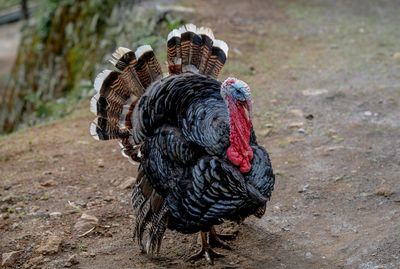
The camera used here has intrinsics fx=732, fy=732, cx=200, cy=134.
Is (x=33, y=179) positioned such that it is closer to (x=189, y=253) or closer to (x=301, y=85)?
(x=189, y=253)

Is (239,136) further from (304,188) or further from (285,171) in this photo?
(285,171)

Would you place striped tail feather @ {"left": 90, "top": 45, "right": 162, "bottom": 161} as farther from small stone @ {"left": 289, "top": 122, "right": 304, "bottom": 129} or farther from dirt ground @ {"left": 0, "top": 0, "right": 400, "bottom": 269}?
small stone @ {"left": 289, "top": 122, "right": 304, "bottom": 129}

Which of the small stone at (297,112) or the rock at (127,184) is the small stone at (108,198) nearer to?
the rock at (127,184)

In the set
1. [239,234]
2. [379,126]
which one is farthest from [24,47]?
[239,234]

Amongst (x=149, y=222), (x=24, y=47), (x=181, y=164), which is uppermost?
(x=181, y=164)

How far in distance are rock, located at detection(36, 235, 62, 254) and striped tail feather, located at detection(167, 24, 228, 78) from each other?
1.54 meters

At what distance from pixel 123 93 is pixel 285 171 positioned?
5.34 feet

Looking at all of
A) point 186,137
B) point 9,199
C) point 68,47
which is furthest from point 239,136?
point 68,47

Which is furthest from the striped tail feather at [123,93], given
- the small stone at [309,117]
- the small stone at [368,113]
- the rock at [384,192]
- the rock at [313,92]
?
the rock at [313,92]

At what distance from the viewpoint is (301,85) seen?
8461 millimetres

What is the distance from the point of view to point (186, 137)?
489cm

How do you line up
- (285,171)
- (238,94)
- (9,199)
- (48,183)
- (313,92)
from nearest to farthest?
(238,94) → (9,199) → (285,171) → (48,183) → (313,92)

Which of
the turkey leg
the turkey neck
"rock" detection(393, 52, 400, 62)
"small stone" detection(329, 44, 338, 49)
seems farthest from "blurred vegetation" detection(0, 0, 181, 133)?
the turkey neck

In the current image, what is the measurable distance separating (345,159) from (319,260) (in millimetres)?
1711
